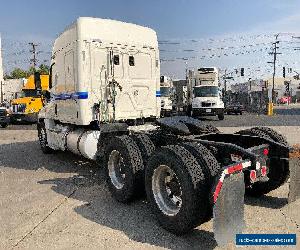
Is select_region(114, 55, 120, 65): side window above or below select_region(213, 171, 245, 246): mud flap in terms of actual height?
above

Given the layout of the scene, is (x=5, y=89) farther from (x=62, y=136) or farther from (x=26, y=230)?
(x=26, y=230)

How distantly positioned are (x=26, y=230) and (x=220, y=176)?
2.83 metres

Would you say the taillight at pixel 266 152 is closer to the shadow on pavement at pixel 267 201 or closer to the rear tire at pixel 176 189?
the shadow on pavement at pixel 267 201

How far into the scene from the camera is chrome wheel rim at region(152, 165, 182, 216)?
472cm

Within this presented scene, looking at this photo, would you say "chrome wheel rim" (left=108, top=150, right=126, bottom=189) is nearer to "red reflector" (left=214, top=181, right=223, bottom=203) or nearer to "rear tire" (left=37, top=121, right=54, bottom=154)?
"red reflector" (left=214, top=181, right=223, bottom=203)

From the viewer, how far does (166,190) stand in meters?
4.88

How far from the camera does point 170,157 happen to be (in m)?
4.50

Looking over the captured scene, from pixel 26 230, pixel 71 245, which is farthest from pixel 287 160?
pixel 26 230

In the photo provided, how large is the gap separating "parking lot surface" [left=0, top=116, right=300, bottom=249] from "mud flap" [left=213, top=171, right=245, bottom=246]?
10.6 inches

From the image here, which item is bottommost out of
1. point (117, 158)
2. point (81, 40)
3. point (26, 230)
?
point (26, 230)

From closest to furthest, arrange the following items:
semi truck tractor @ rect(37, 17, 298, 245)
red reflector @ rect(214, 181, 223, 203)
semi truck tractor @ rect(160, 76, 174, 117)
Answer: red reflector @ rect(214, 181, 223, 203), semi truck tractor @ rect(37, 17, 298, 245), semi truck tractor @ rect(160, 76, 174, 117)

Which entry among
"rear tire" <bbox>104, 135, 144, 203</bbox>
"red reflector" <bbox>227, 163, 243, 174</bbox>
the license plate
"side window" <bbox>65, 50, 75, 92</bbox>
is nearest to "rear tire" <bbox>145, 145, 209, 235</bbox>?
"red reflector" <bbox>227, 163, 243, 174</bbox>

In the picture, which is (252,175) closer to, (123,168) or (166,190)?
(166,190)

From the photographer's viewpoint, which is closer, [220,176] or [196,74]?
[220,176]
